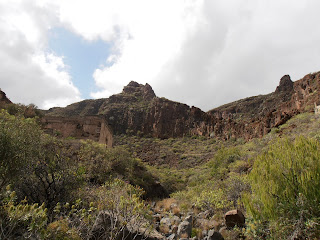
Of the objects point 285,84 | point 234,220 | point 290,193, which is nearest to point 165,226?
point 234,220

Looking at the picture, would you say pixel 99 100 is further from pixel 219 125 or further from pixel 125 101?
pixel 219 125

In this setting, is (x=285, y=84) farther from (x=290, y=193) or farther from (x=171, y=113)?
(x=290, y=193)

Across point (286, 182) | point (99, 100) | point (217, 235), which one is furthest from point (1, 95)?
point (99, 100)

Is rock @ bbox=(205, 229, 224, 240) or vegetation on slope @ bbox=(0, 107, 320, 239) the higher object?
vegetation on slope @ bbox=(0, 107, 320, 239)

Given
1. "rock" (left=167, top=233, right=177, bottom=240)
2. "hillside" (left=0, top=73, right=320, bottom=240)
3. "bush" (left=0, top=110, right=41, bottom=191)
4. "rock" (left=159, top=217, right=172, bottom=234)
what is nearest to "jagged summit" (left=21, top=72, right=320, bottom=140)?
"hillside" (left=0, top=73, right=320, bottom=240)

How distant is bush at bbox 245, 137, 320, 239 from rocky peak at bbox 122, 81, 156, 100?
61397mm

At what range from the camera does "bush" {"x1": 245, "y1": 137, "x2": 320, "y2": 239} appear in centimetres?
457

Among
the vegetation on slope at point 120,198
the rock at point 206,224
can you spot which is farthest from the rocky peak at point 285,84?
the rock at point 206,224

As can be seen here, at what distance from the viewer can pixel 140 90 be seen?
237 feet

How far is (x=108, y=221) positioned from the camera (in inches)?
218

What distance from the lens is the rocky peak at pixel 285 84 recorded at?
2129 inches

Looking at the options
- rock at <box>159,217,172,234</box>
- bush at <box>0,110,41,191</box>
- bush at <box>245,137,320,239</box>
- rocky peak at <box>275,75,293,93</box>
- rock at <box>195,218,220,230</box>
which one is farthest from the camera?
rocky peak at <box>275,75,293,93</box>

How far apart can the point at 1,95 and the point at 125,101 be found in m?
48.8

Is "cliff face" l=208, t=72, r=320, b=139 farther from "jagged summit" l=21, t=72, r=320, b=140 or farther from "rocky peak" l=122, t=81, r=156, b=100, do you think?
"rocky peak" l=122, t=81, r=156, b=100
